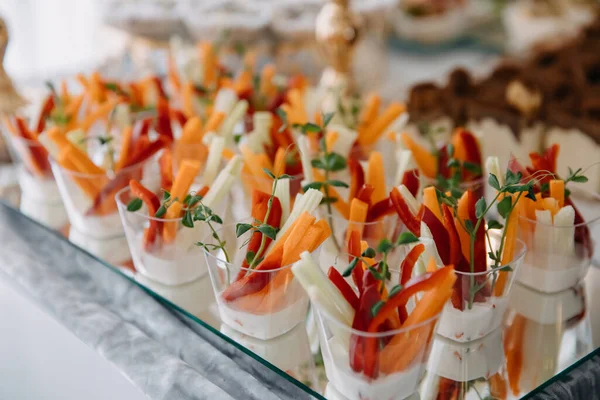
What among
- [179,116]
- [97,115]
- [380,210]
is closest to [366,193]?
[380,210]

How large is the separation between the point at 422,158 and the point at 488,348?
1.14 feet

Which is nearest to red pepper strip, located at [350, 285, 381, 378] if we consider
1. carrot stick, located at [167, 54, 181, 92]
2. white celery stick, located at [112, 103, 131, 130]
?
white celery stick, located at [112, 103, 131, 130]

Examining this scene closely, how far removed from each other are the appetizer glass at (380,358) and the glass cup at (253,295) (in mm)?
→ 103

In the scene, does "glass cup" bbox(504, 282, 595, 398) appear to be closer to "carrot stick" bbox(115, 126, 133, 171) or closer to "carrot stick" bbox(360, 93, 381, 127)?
"carrot stick" bbox(360, 93, 381, 127)

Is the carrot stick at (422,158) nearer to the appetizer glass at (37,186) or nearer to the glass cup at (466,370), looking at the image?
the glass cup at (466,370)

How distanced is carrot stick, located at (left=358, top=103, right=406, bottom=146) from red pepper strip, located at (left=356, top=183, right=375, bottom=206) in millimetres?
306

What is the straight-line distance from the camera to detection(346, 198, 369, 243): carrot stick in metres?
0.91

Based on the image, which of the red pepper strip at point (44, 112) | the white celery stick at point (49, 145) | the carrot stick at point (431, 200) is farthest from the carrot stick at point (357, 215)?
the red pepper strip at point (44, 112)

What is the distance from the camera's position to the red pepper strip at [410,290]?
27.5 inches

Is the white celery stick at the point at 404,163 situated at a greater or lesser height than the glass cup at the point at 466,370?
greater

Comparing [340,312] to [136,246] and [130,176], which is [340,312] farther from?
[130,176]

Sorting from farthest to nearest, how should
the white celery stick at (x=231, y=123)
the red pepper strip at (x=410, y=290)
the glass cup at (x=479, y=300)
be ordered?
1. the white celery stick at (x=231, y=123)
2. the glass cup at (x=479, y=300)
3. the red pepper strip at (x=410, y=290)

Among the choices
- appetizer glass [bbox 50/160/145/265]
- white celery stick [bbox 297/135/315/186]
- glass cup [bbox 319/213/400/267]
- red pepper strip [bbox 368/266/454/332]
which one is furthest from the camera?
appetizer glass [bbox 50/160/145/265]

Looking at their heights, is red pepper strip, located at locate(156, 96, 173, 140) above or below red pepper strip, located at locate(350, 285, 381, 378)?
above
